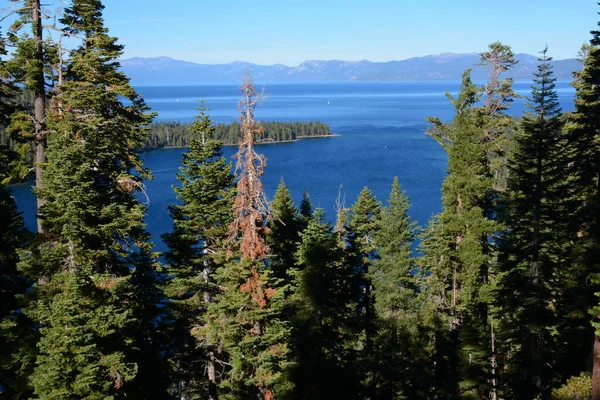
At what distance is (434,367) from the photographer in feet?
81.8

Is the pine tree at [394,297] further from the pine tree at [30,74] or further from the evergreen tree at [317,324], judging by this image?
the pine tree at [30,74]

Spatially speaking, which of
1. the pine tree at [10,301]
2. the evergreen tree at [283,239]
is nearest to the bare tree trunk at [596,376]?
the evergreen tree at [283,239]

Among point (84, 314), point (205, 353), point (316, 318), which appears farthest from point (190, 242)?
point (84, 314)

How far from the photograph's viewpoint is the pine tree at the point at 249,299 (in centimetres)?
1320

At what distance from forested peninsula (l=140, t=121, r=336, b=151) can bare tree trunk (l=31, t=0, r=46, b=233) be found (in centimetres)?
11516

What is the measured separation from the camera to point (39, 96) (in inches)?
574

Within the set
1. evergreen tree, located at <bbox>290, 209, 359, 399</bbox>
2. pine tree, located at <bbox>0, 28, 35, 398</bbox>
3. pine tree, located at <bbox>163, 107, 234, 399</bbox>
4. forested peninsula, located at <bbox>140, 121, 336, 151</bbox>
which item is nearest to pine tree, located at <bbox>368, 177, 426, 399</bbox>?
evergreen tree, located at <bbox>290, 209, 359, 399</bbox>

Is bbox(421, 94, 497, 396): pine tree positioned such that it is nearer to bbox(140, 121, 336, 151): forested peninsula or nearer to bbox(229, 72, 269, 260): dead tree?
bbox(229, 72, 269, 260): dead tree

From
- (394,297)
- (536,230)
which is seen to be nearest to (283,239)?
(394,297)

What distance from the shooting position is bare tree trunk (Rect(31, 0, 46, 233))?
13.6 metres

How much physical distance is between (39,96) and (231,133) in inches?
4992

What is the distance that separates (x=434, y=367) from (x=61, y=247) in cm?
1966

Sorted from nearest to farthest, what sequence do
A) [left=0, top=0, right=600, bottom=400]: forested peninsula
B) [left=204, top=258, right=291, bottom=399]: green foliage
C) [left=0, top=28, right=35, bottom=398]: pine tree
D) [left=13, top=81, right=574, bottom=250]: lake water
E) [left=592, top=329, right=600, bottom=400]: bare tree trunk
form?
[left=0, top=0, right=600, bottom=400]: forested peninsula → [left=592, top=329, right=600, bottom=400]: bare tree trunk → [left=0, top=28, right=35, bottom=398]: pine tree → [left=204, top=258, right=291, bottom=399]: green foliage → [left=13, top=81, right=574, bottom=250]: lake water

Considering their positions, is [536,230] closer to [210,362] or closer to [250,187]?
[250,187]
